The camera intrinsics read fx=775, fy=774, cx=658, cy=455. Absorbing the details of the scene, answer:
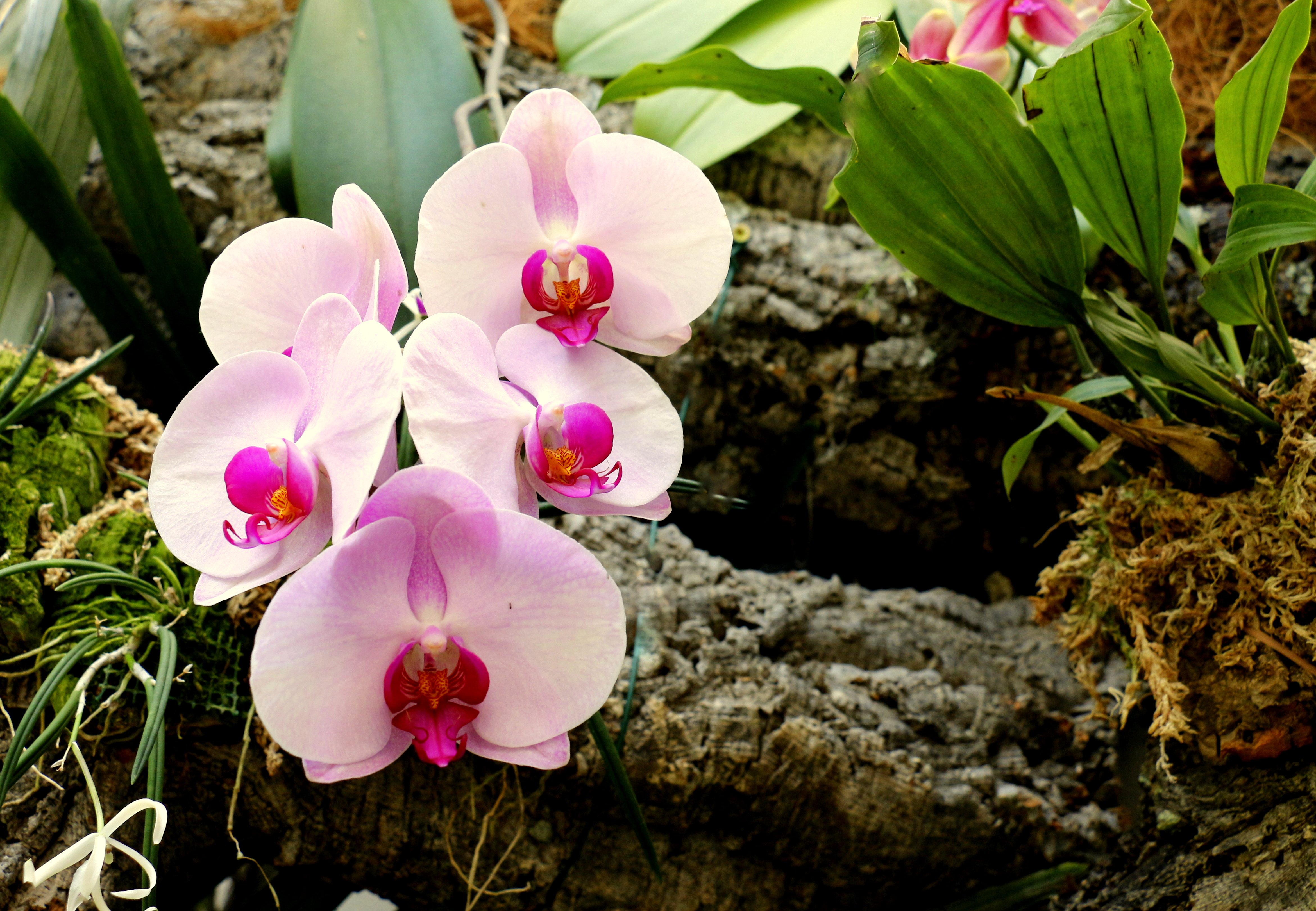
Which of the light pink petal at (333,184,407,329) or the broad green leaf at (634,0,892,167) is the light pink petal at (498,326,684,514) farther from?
the broad green leaf at (634,0,892,167)

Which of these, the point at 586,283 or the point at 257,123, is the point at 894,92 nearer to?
the point at 586,283

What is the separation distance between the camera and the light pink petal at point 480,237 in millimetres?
466

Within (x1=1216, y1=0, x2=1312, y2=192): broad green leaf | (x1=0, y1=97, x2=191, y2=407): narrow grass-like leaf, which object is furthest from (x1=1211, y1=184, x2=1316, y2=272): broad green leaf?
(x1=0, y1=97, x2=191, y2=407): narrow grass-like leaf

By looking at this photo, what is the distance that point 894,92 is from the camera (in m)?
0.53

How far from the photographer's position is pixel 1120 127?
22.6 inches

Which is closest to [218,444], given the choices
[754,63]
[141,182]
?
[141,182]

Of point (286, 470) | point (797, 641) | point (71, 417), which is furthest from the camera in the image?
point (797, 641)

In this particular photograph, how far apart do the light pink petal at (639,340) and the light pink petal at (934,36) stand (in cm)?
52

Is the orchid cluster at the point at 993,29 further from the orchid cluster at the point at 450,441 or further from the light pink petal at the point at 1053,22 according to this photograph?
the orchid cluster at the point at 450,441

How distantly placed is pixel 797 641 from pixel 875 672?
96 millimetres

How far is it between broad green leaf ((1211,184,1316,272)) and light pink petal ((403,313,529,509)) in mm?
516

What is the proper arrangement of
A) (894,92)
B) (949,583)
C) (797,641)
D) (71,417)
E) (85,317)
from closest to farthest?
1. (894,92)
2. (71,417)
3. (797,641)
4. (85,317)
5. (949,583)

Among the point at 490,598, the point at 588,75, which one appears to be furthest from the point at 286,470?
the point at 588,75

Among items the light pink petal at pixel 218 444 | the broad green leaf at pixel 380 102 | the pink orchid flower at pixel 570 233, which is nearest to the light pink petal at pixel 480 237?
the pink orchid flower at pixel 570 233
